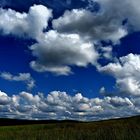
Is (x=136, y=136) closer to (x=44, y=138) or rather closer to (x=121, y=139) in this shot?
(x=121, y=139)

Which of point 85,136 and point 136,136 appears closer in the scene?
point 136,136

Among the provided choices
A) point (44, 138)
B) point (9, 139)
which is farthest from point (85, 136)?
point (9, 139)

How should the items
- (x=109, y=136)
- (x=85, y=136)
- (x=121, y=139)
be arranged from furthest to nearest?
(x=85, y=136), (x=109, y=136), (x=121, y=139)

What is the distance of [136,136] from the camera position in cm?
4534

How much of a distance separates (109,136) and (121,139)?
3.70m

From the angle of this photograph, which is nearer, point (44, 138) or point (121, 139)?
point (121, 139)

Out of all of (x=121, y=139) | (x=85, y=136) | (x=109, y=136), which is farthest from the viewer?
(x=85, y=136)

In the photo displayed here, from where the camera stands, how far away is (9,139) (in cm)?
5231

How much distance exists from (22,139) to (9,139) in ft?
9.37

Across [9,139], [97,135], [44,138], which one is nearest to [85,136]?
[97,135]

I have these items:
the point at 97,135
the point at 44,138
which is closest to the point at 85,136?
the point at 97,135

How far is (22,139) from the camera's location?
165ft

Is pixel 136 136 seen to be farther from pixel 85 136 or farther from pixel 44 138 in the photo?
pixel 44 138

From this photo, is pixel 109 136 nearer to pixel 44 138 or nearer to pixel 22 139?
pixel 44 138
